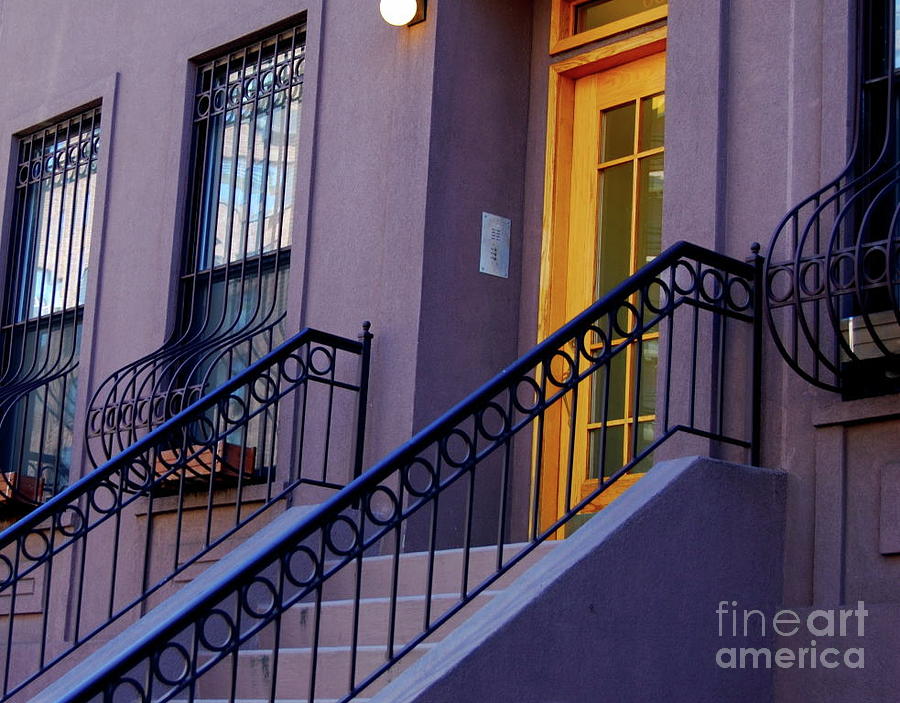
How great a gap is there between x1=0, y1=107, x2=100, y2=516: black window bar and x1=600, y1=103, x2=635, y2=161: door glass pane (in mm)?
3598

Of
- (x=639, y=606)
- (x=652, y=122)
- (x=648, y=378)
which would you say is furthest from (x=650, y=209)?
(x=639, y=606)

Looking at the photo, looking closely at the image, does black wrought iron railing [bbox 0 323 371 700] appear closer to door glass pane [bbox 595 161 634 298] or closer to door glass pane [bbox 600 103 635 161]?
door glass pane [bbox 595 161 634 298]

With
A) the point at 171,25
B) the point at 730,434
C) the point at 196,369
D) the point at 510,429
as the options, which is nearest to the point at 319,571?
the point at 510,429

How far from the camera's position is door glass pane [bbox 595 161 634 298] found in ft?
24.5

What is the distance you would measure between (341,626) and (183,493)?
1.64 m

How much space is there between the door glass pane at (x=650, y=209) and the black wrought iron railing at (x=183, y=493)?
1347mm

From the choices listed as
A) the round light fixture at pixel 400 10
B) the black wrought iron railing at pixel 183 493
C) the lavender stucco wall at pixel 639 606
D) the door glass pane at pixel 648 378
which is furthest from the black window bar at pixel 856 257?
the round light fixture at pixel 400 10

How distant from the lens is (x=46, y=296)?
1009 cm

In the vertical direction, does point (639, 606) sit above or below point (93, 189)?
below

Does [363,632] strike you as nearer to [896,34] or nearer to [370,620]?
[370,620]

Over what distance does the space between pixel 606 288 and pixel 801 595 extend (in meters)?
2.14

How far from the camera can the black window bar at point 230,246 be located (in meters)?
8.51

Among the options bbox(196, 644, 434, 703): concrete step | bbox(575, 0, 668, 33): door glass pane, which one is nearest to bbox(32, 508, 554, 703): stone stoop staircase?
bbox(196, 644, 434, 703): concrete step

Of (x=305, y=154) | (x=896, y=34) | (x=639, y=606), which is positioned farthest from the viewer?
(x=305, y=154)
